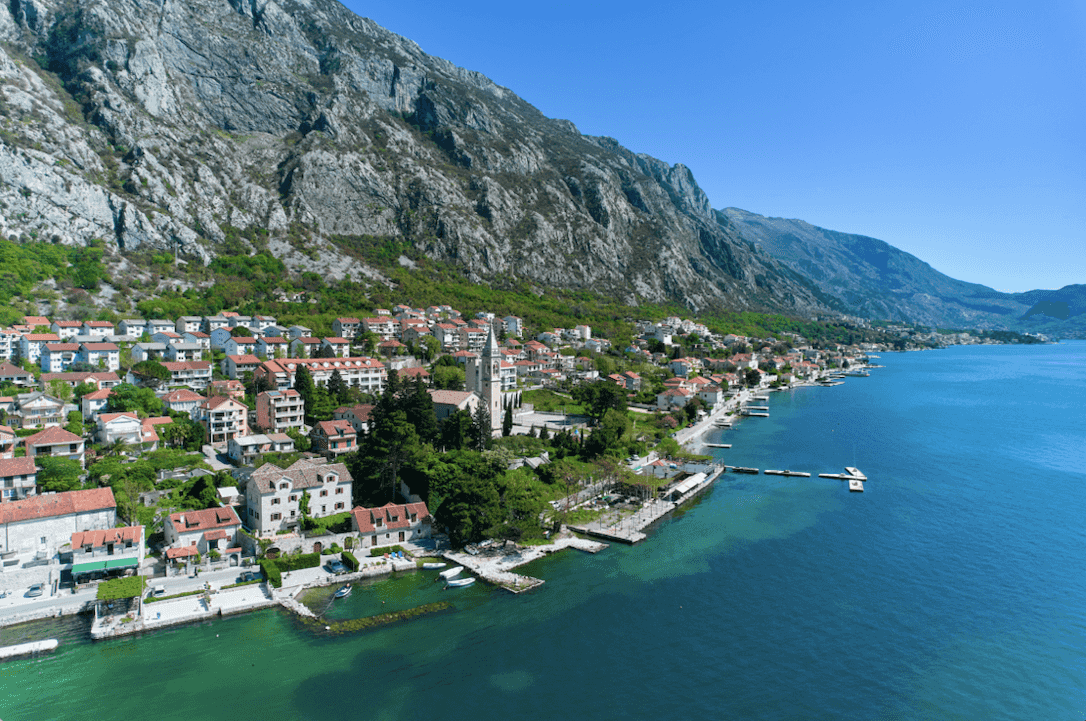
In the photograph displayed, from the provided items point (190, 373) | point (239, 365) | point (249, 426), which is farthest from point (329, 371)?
point (190, 373)

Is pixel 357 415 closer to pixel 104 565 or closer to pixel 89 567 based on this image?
pixel 104 565

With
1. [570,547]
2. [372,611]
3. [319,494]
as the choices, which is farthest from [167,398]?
[570,547]

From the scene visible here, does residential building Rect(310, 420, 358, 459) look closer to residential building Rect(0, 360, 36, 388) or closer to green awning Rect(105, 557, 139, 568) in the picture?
green awning Rect(105, 557, 139, 568)

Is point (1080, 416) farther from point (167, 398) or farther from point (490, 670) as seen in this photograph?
point (167, 398)

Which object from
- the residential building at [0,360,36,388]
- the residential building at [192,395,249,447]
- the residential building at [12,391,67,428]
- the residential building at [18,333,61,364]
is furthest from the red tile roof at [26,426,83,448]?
the residential building at [18,333,61,364]

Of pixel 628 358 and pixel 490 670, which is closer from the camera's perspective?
pixel 490 670
